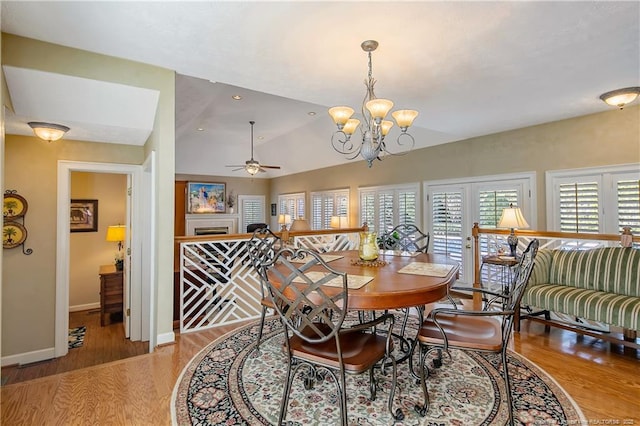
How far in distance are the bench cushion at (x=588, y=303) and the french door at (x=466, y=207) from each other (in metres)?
1.60

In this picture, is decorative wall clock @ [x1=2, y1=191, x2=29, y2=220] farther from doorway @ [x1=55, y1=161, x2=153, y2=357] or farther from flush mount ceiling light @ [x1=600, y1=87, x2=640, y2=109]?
flush mount ceiling light @ [x1=600, y1=87, x2=640, y2=109]

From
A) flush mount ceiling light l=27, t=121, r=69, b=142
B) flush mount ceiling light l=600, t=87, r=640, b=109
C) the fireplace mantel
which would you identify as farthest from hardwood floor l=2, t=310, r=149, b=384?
flush mount ceiling light l=600, t=87, r=640, b=109

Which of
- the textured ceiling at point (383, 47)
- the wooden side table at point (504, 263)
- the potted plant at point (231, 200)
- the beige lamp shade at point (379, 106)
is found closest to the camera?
the textured ceiling at point (383, 47)

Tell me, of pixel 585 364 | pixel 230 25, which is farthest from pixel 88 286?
pixel 585 364

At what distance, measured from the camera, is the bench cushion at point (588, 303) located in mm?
2529

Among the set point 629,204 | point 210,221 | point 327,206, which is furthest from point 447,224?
point 210,221

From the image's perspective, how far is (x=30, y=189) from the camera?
3.44 metres

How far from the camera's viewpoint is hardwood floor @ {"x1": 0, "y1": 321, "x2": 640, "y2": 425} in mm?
1884

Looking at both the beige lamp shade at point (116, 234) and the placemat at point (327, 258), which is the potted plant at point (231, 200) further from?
the placemat at point (327, 258)

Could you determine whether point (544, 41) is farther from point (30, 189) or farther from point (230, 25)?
point (30, 189)

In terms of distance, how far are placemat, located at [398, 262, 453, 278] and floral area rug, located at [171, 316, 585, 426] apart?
805mm

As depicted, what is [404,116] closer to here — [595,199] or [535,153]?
[535,153]

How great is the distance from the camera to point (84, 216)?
551cm

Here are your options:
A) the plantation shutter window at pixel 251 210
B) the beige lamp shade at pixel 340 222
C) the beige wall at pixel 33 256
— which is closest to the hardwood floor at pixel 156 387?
the beige wall at pixel 33 256
